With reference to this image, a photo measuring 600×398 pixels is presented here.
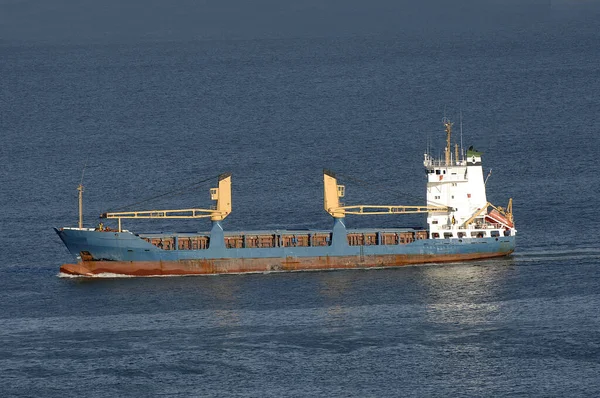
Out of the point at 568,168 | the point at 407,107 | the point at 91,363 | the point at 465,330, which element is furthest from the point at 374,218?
the point at 407,107

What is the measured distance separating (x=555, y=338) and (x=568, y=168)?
49519 millimetres

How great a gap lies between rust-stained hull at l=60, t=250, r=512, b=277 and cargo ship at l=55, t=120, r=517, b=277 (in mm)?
71

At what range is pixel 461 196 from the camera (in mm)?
119125

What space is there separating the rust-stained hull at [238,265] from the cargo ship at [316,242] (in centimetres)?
7

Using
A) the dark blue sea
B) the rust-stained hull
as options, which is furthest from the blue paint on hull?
the dark blue sea

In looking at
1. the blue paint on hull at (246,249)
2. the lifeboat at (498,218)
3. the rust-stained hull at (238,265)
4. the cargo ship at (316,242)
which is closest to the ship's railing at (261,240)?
the cargo ship at (316,242)

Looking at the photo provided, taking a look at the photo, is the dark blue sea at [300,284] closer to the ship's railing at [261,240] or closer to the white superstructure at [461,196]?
the ship's railing at [261,240]

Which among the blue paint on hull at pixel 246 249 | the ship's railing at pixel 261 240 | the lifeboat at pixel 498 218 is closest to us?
the blue paint on hull at pixel 246 249

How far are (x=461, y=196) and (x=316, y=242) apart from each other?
38.0 feet

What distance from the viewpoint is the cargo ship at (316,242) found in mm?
114000

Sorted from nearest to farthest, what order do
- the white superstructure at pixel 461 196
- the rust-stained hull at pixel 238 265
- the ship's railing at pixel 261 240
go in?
1. the rust-stained hull at pixel 238 265
2. the ship's railing at pixel 261 240
3. the white superstructure at pixel 461 196

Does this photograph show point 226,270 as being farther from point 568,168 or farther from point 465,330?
point 568,168

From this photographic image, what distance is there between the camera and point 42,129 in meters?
176

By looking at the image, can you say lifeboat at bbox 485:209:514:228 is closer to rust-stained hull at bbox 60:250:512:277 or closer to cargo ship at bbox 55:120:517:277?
cargo ship at bbox 55:120:517:277
